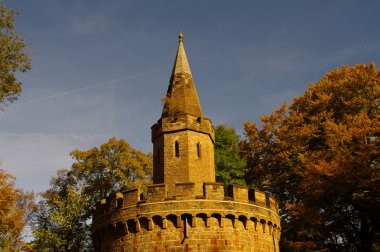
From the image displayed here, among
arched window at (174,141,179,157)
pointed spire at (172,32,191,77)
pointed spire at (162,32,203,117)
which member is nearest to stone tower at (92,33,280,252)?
arched window at (174,141,179,157)

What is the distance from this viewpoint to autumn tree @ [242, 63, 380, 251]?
75.6 ft

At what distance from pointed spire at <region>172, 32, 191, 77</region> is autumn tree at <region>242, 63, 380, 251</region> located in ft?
31.8

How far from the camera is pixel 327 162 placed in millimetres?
25594

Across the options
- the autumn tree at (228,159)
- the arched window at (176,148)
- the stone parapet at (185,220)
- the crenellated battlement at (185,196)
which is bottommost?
the stone parapet at (185,220)

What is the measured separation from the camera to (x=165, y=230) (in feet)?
50.9

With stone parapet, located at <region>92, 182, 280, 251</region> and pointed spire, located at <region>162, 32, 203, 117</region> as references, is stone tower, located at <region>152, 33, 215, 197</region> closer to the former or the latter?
pointed spire, located at <region>162, 32, 203, 117</region>

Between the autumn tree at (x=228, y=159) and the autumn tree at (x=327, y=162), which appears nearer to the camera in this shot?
the autumn tree at (x=327, y=162)

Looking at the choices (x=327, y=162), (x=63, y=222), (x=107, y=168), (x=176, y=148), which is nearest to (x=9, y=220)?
(x=63, y=222)

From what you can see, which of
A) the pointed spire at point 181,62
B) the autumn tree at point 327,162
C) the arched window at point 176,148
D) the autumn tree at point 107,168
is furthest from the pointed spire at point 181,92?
the autumn tree at point 107,168

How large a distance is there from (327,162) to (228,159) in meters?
8.22

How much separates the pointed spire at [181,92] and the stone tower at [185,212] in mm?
1221

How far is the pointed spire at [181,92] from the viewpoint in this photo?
66.9 ft

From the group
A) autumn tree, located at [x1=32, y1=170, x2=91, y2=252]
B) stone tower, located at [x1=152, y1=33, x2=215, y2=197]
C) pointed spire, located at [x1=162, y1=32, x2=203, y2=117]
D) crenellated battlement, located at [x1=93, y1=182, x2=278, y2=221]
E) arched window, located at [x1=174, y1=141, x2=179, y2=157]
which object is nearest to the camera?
crenellated battlement, located at [x1=93, y1=182, x2=278, y2=221]

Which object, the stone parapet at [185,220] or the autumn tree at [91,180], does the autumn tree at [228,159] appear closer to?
the autumn tree at [91,180]
